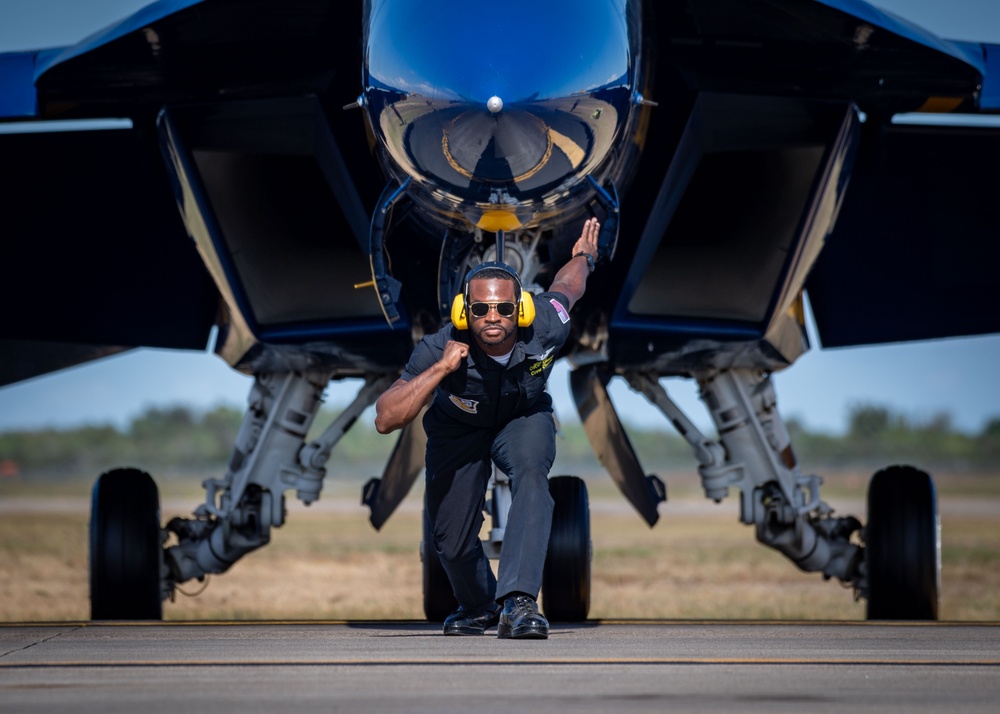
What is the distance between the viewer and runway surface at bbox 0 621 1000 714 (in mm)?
3658

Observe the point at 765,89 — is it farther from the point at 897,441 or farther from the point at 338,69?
the point at 897,441

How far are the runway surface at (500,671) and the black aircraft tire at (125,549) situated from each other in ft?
7.51

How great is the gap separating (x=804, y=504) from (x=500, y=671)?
4.19 metres

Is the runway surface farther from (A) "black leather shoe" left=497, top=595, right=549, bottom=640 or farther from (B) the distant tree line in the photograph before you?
(B) the distant tree line

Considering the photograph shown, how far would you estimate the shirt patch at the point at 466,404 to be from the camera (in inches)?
214

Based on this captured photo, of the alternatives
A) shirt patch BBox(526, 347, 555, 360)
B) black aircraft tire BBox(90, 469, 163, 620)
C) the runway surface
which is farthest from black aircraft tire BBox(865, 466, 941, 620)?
black aircraft tire BBox(90, 469, 163, 620)

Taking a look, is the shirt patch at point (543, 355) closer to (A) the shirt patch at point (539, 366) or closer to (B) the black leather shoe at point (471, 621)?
(A) the shirt patch at point (539, 366)

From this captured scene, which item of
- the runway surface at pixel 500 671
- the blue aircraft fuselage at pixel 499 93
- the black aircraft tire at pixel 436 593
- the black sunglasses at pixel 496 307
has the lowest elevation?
the runway surface at pixel 500 671

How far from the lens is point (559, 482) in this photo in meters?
7.68

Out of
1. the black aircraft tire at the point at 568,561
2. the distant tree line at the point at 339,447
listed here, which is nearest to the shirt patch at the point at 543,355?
the black aircraft tire at the point at 568,561

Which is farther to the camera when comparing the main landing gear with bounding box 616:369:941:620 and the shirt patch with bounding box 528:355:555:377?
the main landing gear with bounding box 616:369:941:620

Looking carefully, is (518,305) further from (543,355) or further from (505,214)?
(505,214)

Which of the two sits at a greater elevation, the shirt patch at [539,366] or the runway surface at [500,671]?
the shirt patch at [539,366]

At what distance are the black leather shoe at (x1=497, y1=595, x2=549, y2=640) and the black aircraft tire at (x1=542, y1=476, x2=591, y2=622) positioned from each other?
2123 mm
